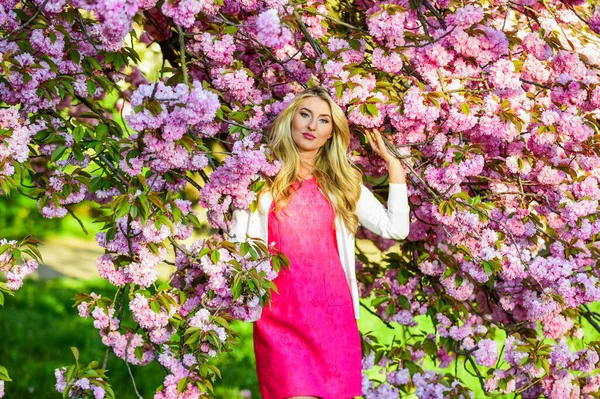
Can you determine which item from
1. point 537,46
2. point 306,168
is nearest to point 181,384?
point 306,168

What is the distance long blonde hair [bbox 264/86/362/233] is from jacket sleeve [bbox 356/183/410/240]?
0.06m

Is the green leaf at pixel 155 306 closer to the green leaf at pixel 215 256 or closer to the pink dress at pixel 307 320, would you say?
the green leaf at pixel 215 256

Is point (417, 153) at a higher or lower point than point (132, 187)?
lower

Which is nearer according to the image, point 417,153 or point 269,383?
point 269,383

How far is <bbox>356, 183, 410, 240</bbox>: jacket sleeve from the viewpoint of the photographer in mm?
3436

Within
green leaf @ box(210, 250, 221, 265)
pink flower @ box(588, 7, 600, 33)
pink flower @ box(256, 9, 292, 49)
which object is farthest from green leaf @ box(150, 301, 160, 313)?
pink flower @ box(588, 7, 600, 33)

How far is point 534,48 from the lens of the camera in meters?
3.69

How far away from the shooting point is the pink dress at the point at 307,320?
10.8 ft

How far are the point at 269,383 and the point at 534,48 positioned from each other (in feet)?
6.15

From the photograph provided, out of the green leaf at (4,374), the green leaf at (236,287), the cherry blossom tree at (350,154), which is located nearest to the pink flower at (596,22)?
the cherry blossom tree at (350,154)

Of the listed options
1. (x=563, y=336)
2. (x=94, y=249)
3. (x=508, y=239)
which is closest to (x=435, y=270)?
(x=508, y=239)

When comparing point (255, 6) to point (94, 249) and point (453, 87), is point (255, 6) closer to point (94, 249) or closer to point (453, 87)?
point (453, 87)

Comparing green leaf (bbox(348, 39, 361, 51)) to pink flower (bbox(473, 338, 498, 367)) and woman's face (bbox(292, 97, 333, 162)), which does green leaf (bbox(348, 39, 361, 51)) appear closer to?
woman's face (bbox(292, 97, 333, 162))

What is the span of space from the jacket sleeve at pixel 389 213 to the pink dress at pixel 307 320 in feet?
0.66
